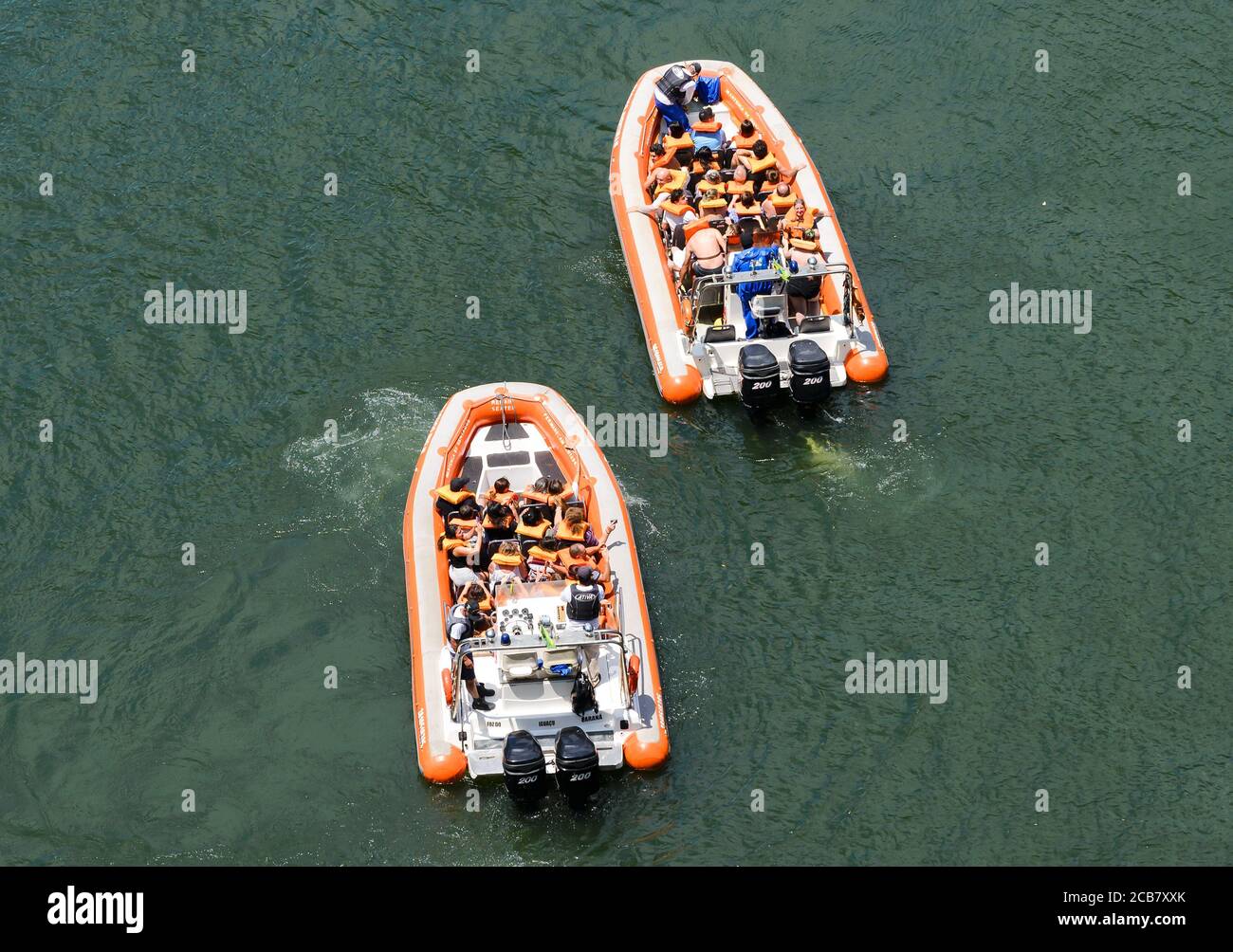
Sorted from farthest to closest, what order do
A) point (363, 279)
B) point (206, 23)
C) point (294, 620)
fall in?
1. point (206, 23)
2. point (363, 279)
3. point (294, 620)

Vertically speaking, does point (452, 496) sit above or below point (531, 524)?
above

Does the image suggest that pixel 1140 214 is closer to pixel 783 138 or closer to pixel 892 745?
pixel 783 138

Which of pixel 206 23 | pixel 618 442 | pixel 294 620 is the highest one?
pixel 206 23

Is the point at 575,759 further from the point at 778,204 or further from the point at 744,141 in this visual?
the point at 744,141

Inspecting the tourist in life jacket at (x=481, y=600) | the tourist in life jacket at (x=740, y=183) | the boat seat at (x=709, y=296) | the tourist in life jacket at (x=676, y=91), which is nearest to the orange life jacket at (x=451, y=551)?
the tourist in life jacket at (x=481, y=600)

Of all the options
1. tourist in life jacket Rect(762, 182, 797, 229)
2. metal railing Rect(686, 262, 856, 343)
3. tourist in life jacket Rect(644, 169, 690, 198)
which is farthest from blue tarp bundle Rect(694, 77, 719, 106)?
metal railing Rect(686, 262, 856, 343)

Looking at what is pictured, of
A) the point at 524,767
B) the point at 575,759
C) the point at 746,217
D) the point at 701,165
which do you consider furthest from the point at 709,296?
the point at 524,767
